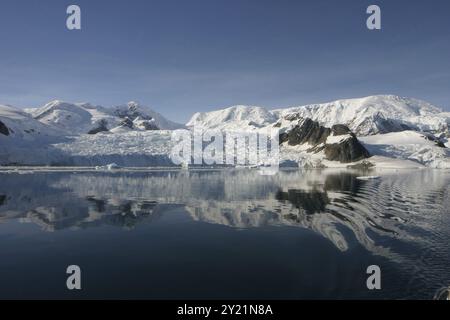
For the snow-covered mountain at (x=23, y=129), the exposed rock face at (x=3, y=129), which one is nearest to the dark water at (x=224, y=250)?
the exposed rock face at (x=3, y=129)

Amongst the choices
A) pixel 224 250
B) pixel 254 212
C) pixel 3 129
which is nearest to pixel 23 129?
pixel 3 129

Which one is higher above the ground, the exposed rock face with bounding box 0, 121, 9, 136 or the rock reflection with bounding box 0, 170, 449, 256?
the exposed rock face with bounding box 0, 121, 9, 136

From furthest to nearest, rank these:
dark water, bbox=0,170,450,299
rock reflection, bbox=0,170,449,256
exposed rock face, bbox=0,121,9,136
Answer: exposed rock face, bbox=0,121,9,136 → rock reflection, bbox=0,170,449,256 → dark water, bbox=0,170,450,299

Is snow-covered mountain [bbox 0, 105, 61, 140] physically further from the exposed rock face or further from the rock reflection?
the rock reflection

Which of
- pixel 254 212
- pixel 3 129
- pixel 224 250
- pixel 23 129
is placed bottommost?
pixel 224 250

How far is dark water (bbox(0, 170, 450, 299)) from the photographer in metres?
15.8

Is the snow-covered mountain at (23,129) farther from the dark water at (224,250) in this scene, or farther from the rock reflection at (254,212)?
the dark water at (224,250)

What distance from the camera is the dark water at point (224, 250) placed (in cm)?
1584

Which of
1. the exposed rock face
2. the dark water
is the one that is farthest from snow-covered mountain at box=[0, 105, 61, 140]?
the dark water

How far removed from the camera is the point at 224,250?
71.7 ft

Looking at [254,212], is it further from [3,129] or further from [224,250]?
[3,129]
